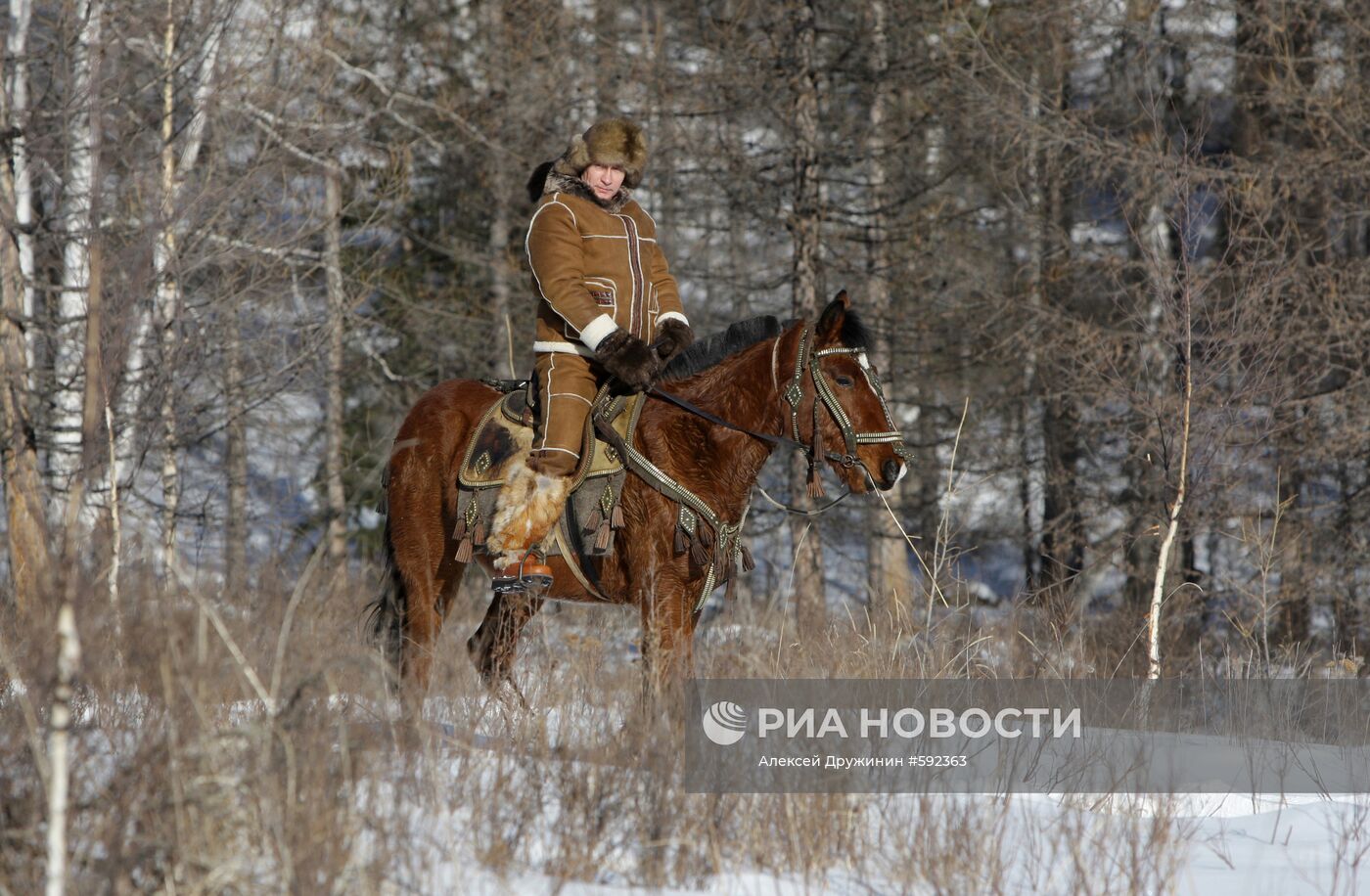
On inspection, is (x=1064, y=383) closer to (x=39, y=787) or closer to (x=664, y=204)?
(x=664, y=204)

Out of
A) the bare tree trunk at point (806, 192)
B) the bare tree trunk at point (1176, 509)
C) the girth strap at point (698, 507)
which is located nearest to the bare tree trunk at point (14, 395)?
the girth strap at point (698, 507)

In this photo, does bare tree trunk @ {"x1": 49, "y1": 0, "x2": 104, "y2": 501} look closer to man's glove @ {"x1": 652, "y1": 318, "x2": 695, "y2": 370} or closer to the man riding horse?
the man riding horse

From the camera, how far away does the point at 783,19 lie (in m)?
14.1

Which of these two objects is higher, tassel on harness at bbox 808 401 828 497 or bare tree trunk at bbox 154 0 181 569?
bare tree trunk at bbox 154 0 181 569

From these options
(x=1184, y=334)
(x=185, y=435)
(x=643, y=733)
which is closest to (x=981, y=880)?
(x=643, y=733)

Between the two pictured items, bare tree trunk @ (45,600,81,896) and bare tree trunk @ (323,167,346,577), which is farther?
bare tree trunk @ (323,167,346,577)

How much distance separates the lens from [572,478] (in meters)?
5.77

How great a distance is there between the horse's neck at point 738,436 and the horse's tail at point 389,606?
69.9 inches

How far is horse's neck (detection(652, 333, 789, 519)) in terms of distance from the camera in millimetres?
5617

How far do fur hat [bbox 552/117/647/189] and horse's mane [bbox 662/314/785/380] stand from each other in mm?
839

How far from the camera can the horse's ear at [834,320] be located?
548cm

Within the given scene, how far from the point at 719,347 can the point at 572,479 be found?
2.97 ft

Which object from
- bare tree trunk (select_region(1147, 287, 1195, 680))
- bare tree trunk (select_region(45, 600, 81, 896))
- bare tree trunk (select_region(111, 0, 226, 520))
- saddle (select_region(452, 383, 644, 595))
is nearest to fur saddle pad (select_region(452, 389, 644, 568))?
saddle (select_region(452, 383, 644, 595))

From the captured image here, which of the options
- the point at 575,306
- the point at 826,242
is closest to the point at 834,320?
the point at 575,306
